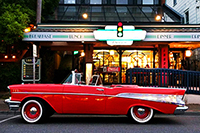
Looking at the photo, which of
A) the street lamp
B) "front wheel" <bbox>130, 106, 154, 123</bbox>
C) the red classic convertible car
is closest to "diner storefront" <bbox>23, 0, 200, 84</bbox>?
the street lamp

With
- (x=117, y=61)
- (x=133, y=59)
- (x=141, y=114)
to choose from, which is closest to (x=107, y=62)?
(x=117, y=61)

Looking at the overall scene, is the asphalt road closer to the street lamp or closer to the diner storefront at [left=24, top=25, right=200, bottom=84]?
the diner storefront at [left=24, top=25, right=200, bottom=84]

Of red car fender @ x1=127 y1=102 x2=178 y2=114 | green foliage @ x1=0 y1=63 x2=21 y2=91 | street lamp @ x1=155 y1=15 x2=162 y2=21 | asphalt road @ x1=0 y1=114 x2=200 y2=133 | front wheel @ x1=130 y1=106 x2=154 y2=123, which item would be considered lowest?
asphalt road @ x1=0 y1=114 x2=200 y2=133

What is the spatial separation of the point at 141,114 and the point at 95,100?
4.35ft

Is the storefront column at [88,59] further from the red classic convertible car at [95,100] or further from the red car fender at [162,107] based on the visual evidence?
the red car fender at [162,107]

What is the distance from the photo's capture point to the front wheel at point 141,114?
20.7ft

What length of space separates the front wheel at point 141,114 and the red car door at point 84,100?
0.86 metres

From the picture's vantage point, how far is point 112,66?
58.0 ft

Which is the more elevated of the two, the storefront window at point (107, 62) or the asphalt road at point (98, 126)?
the storefront window at point (107, 62)

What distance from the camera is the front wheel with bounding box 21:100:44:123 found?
20.7ft

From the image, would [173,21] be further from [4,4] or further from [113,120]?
[113,120]

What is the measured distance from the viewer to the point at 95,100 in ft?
20.5

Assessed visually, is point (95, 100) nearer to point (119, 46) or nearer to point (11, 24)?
point (11, 24)

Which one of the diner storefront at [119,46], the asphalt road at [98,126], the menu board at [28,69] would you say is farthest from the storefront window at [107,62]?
the asphalt road at [98,126]
